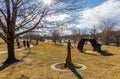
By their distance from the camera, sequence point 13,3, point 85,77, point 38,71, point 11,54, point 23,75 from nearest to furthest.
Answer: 1. point 85,77
2. point 23,75
3. point 38,71
4. point 13,3
5. point 11,54

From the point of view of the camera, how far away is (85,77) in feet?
36.5

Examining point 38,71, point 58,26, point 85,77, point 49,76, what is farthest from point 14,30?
point 85,77

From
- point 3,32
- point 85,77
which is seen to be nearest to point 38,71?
point 85,77

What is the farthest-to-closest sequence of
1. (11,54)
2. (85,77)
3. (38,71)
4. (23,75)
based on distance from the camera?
(11,54), (38,71), (23,75), (85,77)

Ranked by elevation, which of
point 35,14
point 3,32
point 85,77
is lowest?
point 85,77

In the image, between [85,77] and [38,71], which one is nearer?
[85,77]

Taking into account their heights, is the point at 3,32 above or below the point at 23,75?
above

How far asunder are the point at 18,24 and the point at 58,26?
132 inches

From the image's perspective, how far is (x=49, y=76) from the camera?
1145 cm

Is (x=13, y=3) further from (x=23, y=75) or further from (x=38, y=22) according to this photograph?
(x=23, y=75)

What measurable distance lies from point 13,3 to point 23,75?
22.1 feet

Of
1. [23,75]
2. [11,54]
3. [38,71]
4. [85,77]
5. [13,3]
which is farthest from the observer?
[11,54]

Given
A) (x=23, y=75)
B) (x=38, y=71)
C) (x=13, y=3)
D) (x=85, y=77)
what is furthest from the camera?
(x=13, y=3)

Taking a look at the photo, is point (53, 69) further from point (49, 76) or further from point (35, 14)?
point (35, 14)
